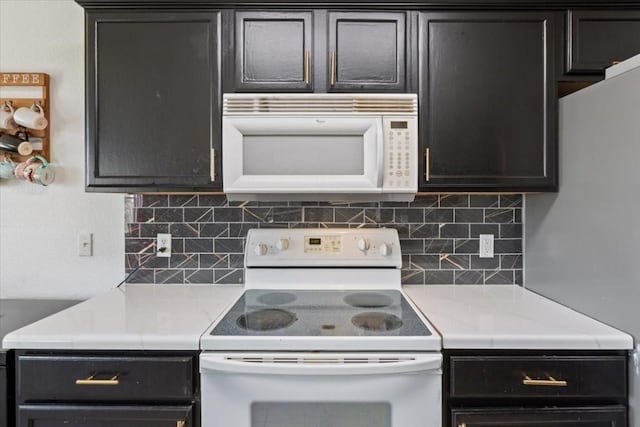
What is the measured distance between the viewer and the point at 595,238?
50.2 inches

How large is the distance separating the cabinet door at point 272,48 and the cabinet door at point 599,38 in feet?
3.34

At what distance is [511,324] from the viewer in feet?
4.05

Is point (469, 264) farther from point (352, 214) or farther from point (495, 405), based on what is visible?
point (495, 405)

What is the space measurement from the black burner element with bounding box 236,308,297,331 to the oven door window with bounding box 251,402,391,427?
8.9 inches

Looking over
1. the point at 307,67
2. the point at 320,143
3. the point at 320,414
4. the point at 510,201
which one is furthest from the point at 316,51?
the point at 320,414

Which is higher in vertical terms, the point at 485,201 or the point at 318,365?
the point at 485,201

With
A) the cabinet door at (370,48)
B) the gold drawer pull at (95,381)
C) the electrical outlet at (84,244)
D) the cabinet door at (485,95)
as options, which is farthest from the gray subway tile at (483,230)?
the electrical outlet at (84,244)

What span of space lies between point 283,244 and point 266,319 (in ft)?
1.50

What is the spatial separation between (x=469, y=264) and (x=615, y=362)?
71 cm

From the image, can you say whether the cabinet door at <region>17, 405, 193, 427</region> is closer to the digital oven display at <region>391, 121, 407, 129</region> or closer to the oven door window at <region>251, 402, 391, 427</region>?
the oven door window at <region>251, 402, 391, 427</region>

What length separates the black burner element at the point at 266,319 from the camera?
1.24 m

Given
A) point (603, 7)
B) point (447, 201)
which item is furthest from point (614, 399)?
point (603, 7)

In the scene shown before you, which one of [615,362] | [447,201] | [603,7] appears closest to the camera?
[615,362]

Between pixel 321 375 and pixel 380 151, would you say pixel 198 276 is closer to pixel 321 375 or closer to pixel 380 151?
pixel 321 375
